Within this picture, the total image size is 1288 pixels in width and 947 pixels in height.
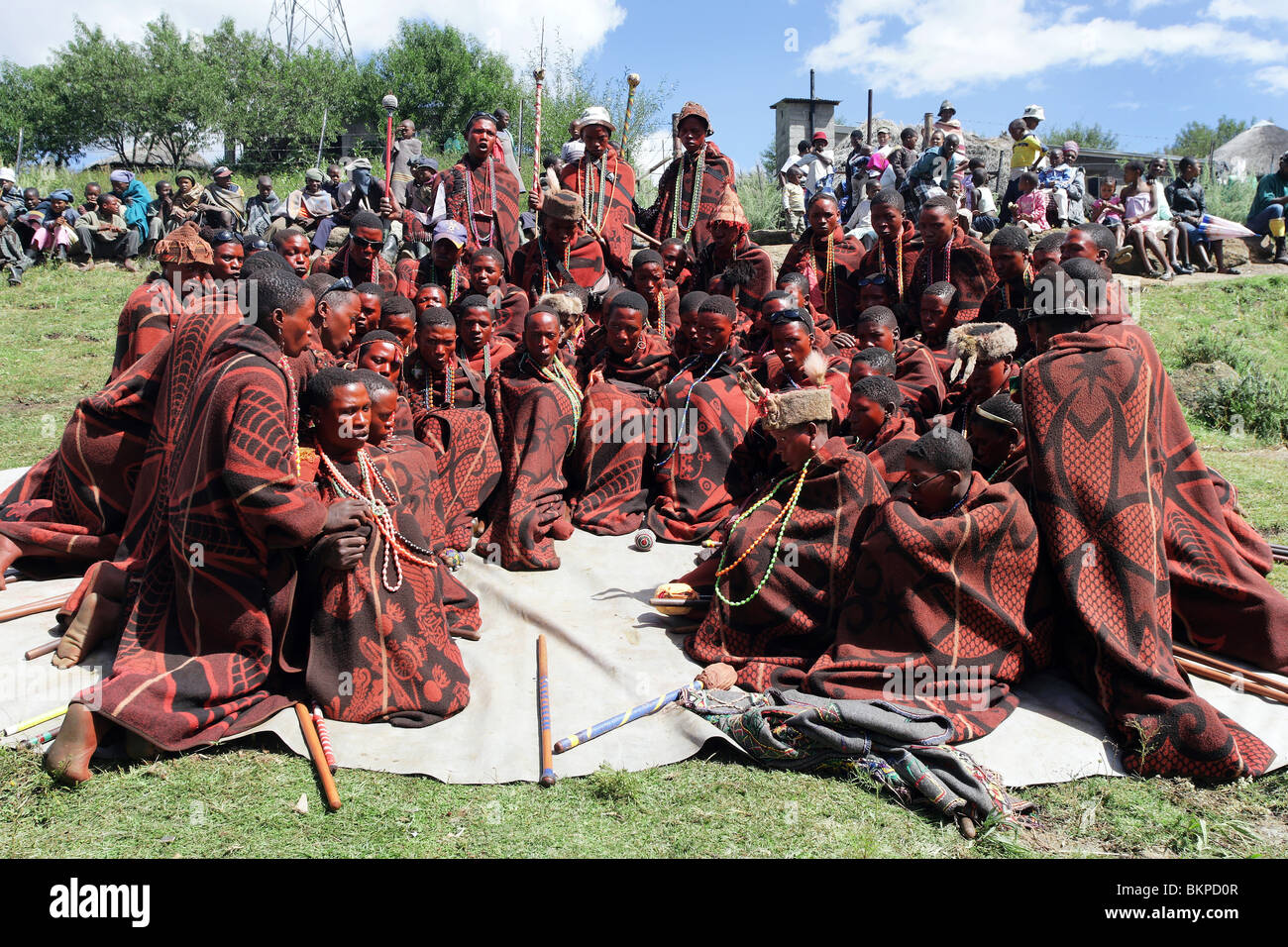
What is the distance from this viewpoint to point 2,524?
4.95 meters

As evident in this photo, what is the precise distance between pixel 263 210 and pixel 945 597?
14.1 m

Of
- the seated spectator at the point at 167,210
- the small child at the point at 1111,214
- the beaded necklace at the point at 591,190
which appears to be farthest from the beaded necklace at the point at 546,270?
the seated spectator at the point at 167,210

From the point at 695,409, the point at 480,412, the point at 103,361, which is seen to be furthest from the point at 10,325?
the point at 695,409

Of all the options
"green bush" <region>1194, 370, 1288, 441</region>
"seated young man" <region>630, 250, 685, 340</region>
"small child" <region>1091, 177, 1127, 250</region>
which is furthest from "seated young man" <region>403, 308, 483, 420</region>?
"small child" <region>1091, 177, 1127, 250</region>

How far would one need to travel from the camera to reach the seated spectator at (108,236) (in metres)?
15.1

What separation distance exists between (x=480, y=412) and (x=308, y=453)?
214 centimetres

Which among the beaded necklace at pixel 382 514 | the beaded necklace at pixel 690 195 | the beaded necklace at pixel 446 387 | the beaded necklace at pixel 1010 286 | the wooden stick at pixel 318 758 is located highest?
the beaded necklace at pixel 690 195

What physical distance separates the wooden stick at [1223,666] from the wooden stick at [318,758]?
139 inches

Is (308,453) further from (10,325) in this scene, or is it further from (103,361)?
(10,325)

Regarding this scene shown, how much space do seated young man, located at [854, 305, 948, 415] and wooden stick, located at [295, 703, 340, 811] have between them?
3872mm

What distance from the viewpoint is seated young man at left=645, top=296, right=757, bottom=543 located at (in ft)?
19.1

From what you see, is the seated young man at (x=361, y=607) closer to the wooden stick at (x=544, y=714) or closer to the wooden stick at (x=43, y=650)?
the wooden stick at (x=544, y=714)

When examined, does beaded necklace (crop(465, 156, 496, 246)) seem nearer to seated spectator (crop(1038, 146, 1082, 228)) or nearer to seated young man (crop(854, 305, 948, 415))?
seated young man (crop(854, 305, 948, 415))

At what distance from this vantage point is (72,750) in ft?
10.5
